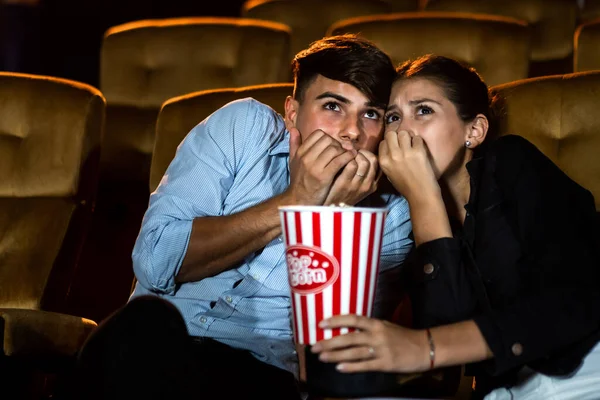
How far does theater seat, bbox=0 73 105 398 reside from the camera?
208cm

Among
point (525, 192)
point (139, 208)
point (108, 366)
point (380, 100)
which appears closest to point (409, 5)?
point (139, 208)

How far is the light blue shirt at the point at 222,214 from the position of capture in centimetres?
166

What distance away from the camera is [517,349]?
132cm

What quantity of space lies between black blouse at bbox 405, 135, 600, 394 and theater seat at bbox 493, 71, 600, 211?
0.39 metres

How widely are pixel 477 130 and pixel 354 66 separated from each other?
27cm

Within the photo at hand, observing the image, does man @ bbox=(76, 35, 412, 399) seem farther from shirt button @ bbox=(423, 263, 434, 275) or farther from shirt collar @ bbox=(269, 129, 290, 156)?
shirt button @ bbox=(423, 263, 434, 275)

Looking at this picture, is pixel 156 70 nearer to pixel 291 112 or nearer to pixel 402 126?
pixel 291 112

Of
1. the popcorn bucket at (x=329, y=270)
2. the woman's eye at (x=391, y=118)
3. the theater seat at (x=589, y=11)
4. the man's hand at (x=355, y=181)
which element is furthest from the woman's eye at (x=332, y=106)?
the theater seat at (x=589, y=11)

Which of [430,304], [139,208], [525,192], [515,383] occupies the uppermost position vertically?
[525,192]

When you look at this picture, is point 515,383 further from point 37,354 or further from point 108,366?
point 37,354

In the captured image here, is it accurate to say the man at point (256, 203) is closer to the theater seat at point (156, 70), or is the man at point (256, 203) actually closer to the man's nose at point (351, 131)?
the man's nose at point (351, 131)

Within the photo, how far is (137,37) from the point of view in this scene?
10.2 ft

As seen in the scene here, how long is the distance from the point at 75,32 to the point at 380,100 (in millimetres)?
3346

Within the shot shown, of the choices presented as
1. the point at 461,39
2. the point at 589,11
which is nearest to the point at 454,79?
the point at 461,39
